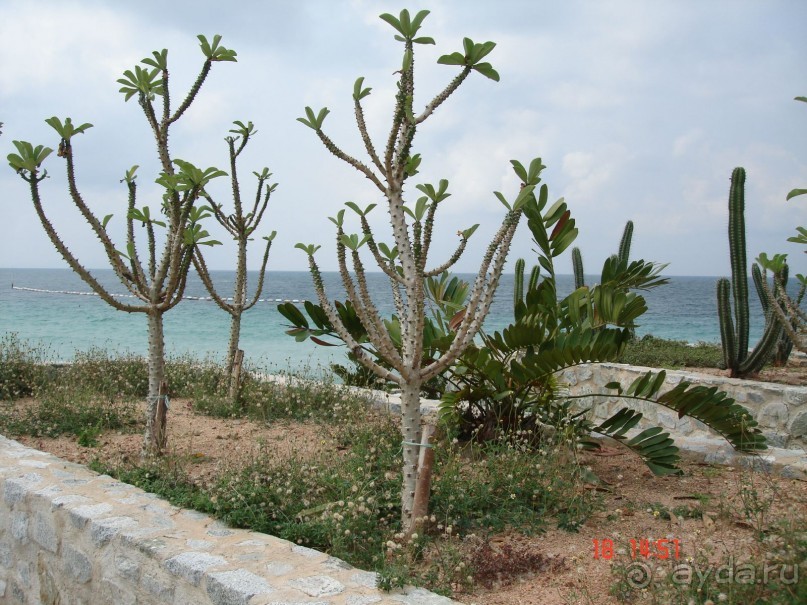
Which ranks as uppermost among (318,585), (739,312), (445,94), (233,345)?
(445,94)

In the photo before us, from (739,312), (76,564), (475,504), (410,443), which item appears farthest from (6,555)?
(739,312)

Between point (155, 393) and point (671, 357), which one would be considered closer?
point (155, 393)

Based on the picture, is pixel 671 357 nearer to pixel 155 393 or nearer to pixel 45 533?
pixel 155 393

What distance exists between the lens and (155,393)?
5469 mm

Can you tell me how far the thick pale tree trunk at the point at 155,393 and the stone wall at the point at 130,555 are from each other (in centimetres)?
51

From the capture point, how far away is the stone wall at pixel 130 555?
316 centimetres

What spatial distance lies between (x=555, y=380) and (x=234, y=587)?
3112 millimetres

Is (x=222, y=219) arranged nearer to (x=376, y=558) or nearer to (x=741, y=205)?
(x=376, y=558)

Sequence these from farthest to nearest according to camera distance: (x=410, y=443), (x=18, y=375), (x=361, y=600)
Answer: (x=18, y=375) < (x=410, y=443) < (x=361, y=600)

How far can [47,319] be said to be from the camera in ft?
101

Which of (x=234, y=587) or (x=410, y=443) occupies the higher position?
(x=410, y=443)

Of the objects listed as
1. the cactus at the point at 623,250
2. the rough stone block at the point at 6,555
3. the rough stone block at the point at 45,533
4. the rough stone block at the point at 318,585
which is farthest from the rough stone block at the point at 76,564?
the cactus at the point at 623,250

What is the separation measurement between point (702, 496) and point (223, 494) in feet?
10.0

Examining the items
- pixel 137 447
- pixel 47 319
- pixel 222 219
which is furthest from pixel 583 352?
pixel 47 319
